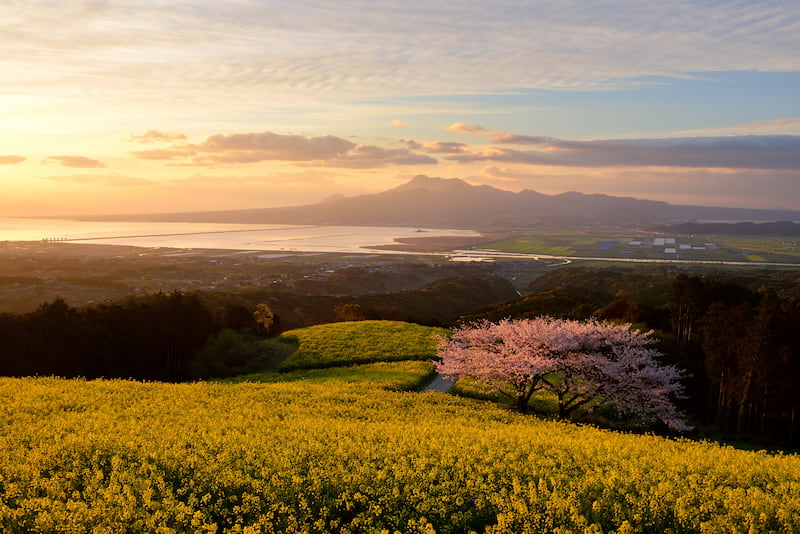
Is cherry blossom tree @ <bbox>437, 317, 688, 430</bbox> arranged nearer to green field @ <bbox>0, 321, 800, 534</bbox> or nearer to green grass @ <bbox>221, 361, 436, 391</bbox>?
green grass @ <bbox>221, 361, 436, 391</bbox>

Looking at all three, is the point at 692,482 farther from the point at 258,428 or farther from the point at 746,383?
the point at 746,383

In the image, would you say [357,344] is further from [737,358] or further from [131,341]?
[737,358]

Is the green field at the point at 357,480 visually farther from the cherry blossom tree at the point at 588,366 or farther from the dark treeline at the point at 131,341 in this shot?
the dark treeline at the point at 131,341

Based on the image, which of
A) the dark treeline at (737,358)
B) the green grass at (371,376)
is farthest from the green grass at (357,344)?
the dark treeline at (737,358)

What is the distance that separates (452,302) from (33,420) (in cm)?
14041

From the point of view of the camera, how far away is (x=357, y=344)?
2339 inches

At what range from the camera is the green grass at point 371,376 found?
4241 cm

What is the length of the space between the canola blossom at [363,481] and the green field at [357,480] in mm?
51

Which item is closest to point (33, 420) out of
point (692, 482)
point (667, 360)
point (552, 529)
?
point (552, 529)

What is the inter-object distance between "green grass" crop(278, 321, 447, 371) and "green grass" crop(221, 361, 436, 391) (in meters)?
2.13

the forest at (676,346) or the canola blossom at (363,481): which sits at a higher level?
the canola blossom at (363,481)

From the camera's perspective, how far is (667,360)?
5991 cm

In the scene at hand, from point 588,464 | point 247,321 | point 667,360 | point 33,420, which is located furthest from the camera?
point 247,321

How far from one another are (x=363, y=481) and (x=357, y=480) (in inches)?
6.2
